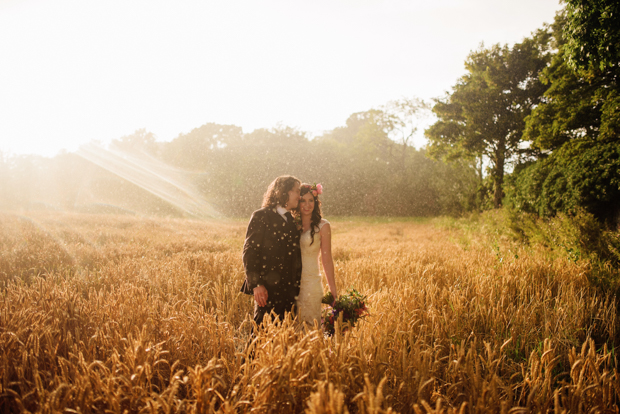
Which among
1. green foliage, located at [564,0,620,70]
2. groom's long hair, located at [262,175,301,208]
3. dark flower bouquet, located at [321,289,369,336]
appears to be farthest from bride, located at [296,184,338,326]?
green foliage, located at [564,0,620,70]

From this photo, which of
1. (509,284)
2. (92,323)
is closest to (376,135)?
(509,284)

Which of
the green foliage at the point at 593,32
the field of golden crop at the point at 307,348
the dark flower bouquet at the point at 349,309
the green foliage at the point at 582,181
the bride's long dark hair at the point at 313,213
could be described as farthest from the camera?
the green foliage at the point at 582,181

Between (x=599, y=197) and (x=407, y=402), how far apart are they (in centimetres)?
781

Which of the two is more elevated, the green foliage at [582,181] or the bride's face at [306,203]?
the green foliage at [582,181]

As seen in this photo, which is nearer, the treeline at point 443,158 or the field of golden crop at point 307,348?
the field of golden crop at point 307,348

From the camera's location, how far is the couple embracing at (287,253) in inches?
118

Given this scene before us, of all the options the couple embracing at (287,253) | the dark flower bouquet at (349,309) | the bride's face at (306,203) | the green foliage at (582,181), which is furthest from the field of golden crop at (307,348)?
the green foliage at (582,181)

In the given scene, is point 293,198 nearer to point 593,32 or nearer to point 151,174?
point 593,32

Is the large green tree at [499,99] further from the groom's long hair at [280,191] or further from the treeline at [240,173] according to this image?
the groom's long hair at [280,191]

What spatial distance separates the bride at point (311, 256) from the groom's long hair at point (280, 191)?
0.14 meters

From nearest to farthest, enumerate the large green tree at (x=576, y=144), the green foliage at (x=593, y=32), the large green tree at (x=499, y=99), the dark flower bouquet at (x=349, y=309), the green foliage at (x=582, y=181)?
the dark flower bouquet at (x=349, y=309) < the green foliage at (x=593, y=32) < the green foliage at (x=582, y=181) < the large green tree at (x=576, y=144) < the large green tree at (x=499, y=99)

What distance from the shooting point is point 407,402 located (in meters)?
1.76

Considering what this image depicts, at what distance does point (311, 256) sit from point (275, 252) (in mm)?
378

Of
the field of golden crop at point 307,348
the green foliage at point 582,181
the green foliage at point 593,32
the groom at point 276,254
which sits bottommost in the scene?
the field of golden crop at point 307,348
